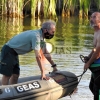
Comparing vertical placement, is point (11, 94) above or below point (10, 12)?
above

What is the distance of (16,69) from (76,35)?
12250 millimetres

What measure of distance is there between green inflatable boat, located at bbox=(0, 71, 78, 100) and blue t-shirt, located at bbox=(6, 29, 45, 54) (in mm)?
575

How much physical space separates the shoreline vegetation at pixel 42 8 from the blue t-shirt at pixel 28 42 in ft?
72.0

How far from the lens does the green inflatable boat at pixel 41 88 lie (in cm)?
745

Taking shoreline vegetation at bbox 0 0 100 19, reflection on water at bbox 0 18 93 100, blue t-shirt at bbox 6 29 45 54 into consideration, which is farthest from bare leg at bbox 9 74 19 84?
shoreline vegetation at bbox 0 0 100 19

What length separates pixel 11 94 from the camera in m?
7.40

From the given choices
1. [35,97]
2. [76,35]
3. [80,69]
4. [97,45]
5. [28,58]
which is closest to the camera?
[97,45]

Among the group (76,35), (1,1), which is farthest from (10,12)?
(76,35)

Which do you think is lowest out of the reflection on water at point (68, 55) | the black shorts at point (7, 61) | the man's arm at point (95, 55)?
the reflection on water at point (68, 55)

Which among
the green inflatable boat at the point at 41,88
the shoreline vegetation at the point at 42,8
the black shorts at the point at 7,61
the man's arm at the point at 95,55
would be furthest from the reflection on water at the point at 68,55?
the shoreline vegetation at the point at 42,8

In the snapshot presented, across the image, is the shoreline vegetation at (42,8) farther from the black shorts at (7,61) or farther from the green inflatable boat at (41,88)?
the black shorts at (7,61)

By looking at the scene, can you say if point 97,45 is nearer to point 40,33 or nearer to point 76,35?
point 40,33

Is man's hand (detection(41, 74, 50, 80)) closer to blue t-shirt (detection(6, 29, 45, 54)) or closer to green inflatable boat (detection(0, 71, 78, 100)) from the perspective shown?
green inflatable boat (detection(0, 71, 78, 100))

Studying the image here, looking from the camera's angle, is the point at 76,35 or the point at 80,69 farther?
the point at 76,35
